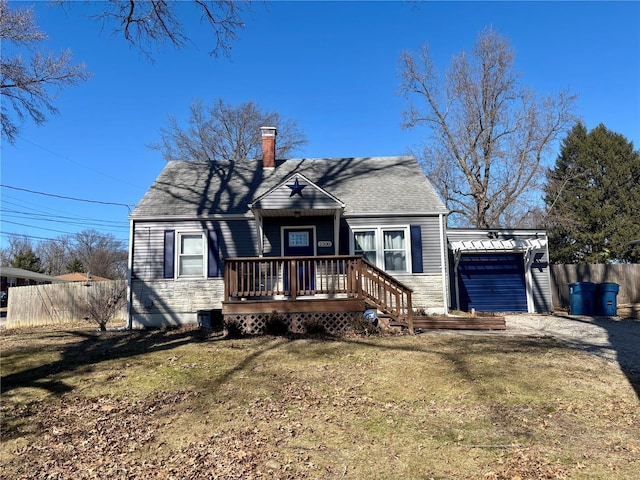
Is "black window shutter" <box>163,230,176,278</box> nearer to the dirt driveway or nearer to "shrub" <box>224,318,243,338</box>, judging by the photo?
"shrub" <box>224,318,243,338</box>

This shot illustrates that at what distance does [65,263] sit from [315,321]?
67.0 metres

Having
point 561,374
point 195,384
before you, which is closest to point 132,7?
point 195,384

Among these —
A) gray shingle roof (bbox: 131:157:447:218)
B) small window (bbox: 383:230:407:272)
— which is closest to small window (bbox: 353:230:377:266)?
small window (bbox: 383:230:407:272)

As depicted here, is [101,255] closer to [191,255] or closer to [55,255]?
[55,255]

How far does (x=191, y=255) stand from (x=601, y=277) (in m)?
18.5

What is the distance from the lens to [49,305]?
18.4 meters

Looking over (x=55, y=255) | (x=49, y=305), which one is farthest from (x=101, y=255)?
(x=49, y=305)

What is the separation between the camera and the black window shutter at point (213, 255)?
12812mm

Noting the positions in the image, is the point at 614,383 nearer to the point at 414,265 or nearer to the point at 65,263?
the point at 414,265

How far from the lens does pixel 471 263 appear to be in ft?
48.6

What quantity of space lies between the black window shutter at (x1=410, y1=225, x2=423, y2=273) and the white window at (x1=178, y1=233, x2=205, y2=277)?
20.7 feet

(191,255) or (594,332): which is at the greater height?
(191,255)

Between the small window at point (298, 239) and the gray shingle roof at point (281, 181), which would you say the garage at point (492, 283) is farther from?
the small window at point (298, 239)

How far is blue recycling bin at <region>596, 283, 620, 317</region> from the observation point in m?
13.5
